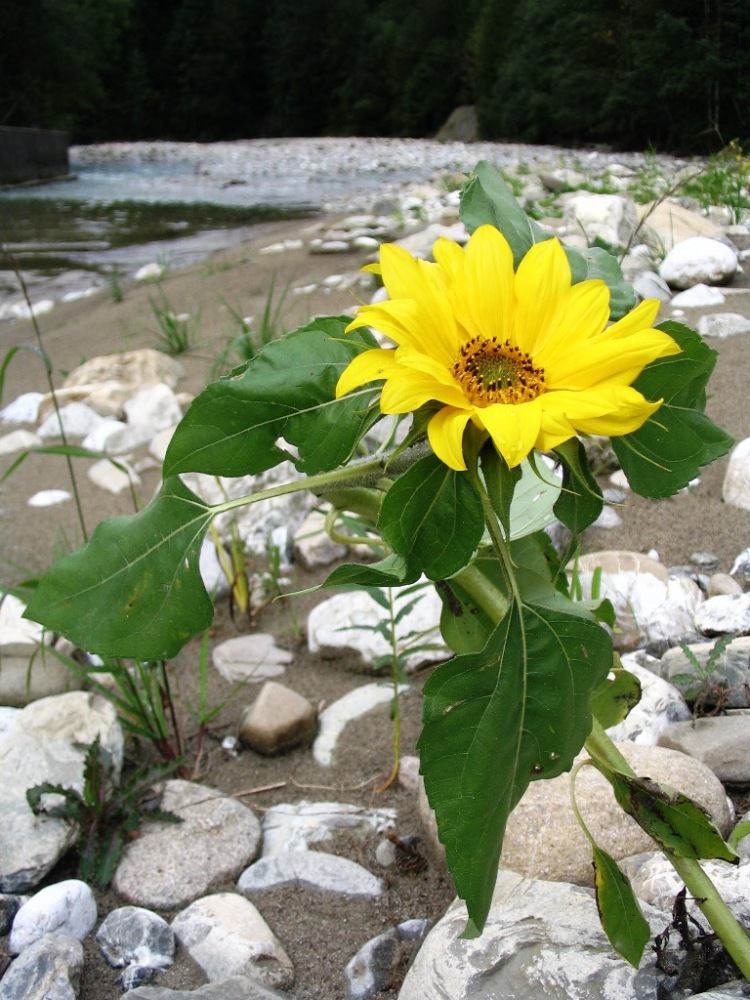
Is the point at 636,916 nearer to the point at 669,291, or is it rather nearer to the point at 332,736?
the point at 332,736

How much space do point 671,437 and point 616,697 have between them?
11.9 inches

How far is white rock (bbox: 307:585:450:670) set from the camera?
197 cm

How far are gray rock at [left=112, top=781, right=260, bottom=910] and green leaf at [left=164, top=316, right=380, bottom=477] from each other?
92 centimetres

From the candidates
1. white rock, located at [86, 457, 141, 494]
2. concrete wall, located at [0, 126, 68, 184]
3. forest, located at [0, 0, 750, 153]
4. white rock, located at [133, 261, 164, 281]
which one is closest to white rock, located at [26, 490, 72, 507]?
white rock, located at [86, 457, 141, 494]

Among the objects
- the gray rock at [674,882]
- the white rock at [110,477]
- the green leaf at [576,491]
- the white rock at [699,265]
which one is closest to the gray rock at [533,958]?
the gray rock at [674,882]

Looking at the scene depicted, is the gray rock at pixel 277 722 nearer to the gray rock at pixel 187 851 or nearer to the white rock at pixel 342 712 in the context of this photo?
the white rock at pixel 342 712

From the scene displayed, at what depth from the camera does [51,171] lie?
17750mm

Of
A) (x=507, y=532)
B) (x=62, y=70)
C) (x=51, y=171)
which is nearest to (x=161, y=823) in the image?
(x=507, y=532)

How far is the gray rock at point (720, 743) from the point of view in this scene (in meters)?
1.38

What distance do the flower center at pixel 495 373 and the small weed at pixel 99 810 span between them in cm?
107

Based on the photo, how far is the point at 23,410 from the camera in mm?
3994

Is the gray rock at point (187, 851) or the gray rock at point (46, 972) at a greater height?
the gray rock at point (46, 972)

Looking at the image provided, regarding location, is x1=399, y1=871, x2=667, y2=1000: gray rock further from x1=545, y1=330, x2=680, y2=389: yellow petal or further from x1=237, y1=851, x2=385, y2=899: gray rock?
x1=545, y1=330, x2=680, y2=389: yellow petal

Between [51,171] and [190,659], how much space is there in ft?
58.6
